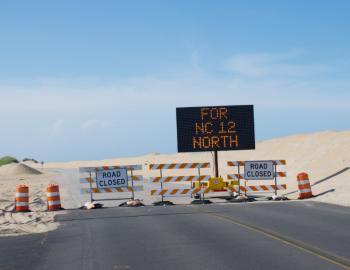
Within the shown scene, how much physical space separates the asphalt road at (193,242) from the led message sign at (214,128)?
7946mm

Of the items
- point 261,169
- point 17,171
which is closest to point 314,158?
point 261,169

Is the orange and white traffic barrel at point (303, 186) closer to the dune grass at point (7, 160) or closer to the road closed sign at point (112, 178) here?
the road closed sign at point (112, 178)

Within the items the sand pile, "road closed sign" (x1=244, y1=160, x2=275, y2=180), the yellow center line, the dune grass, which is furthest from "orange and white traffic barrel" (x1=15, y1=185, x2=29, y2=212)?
the dune grass

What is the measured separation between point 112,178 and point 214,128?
5.34 meters

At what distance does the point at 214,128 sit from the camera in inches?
1113

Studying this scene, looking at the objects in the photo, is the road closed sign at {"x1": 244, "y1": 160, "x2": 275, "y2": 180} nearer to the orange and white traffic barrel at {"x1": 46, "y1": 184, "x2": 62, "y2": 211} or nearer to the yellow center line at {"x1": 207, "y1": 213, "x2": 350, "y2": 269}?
the orange and white traffic barrel at {"x1": 46, "y1": 184, "x2": 62, "y2": 211}

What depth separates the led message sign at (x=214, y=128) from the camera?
1105 inches

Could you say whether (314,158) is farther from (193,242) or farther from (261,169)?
(193,242)

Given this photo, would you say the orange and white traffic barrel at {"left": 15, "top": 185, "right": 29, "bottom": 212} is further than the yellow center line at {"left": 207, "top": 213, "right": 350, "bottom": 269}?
Yes

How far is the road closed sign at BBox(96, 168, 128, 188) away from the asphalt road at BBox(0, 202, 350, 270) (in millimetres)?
5592

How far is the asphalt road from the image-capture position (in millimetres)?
10523

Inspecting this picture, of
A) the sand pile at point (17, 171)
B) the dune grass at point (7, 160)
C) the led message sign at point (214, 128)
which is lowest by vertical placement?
the sand pile at point (17, 171)

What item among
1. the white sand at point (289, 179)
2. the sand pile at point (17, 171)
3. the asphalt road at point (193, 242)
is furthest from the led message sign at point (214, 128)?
the sand pile at point (17, 171)

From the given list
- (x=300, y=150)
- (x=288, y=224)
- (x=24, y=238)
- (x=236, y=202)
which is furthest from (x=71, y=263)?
(x=300, y=150)
